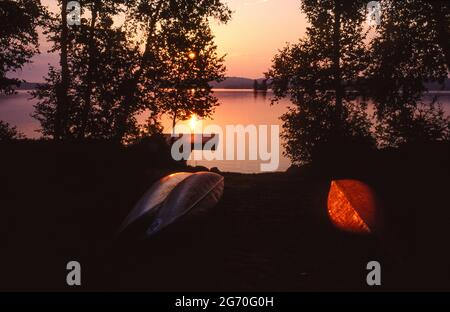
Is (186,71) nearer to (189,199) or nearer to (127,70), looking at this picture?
(127,70)

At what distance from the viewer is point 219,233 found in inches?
317

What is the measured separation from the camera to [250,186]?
12.2 metres

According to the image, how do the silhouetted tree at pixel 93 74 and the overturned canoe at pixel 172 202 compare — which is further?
the silhouetted tree at pixel 93 74

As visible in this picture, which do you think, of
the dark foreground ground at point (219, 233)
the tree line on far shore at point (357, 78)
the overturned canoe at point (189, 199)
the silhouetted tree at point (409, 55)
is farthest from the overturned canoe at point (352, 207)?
the silhouetted tree at point (409, 55)

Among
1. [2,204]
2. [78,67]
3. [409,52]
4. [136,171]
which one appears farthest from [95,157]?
[409,52]

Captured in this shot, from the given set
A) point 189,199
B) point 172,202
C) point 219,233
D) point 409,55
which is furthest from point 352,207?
point 409,55

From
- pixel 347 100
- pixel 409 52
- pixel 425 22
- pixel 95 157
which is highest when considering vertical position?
pixel 425 22

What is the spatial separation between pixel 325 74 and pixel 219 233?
53.6 feet

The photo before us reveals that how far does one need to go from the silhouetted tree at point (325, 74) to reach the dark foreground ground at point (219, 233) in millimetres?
11084

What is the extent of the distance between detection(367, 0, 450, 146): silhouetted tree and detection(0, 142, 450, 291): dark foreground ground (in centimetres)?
601

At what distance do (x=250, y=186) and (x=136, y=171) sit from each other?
3.97 m

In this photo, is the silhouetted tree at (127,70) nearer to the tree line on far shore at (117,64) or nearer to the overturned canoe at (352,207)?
the tree line on far shore at (117,64)

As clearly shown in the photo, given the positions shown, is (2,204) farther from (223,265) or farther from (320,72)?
(320,72)

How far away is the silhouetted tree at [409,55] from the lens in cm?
1409
